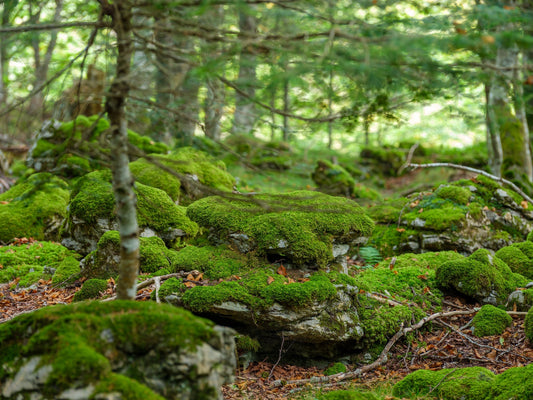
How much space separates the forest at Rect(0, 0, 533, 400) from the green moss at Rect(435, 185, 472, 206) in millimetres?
47

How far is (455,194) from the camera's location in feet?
30.9

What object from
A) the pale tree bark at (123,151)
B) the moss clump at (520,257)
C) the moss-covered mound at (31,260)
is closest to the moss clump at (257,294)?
the pale tree bark at (123,151)

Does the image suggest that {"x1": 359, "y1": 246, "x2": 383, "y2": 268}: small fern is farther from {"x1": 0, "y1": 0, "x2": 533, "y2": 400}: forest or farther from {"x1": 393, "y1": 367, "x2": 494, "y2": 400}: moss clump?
{"x1": 393, "y1": 367, "x2": 494, "y2": 400}: moss clump

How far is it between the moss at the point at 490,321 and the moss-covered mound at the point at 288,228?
2129 millimetres

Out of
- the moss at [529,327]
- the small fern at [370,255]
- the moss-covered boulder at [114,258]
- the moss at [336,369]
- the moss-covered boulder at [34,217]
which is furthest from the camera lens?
the small fern at [370,255]

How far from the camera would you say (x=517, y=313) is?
621cm

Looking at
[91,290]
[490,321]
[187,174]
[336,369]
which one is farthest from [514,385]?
[187,174]

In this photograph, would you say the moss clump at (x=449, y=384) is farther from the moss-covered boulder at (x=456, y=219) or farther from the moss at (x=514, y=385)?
the moss-covered boulder at (x=456, y=219)

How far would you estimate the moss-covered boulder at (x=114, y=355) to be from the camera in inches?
103

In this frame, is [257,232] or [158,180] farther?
[158,180]

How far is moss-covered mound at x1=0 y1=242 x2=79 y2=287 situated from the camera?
7.17 meters

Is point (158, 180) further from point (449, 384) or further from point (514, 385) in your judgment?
point (514, 385)

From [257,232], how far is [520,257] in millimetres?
5622

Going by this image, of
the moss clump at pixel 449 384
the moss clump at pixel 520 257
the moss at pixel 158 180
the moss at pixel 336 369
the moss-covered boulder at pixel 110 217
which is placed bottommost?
the moss at pixel 336 369
